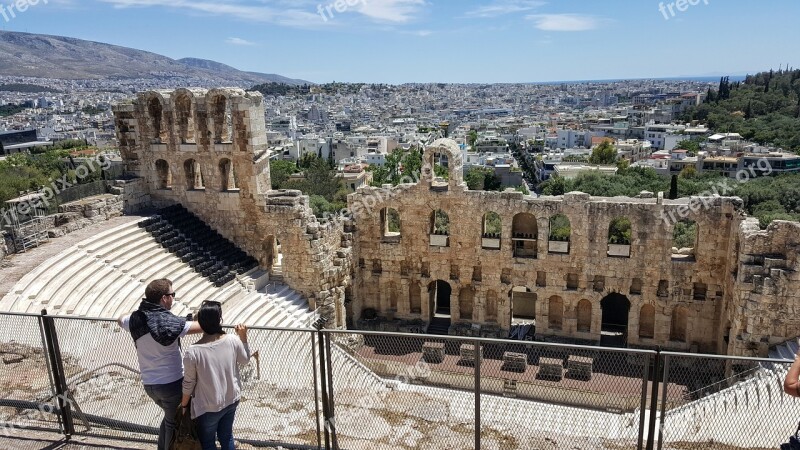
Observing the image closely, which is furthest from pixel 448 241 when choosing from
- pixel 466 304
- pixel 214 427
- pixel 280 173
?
pixel 280 173

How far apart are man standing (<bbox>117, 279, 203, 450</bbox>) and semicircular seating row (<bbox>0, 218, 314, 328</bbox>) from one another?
10.2 metres

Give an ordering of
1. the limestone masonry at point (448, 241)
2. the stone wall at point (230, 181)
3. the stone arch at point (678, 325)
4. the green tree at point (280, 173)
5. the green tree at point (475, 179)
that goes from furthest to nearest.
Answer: the green tree at point (475, 179), the green tree at point (280, 173), the stone arch at point (678, 325), the stone wall at point (230, 181), the limestone masonry at point (448, 241)

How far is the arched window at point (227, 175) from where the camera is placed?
81.3ft

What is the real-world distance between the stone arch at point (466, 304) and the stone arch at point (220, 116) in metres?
12.5

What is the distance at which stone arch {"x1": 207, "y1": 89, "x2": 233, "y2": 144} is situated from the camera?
2383 centimetres

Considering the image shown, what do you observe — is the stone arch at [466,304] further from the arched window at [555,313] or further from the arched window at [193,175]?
the arched window at [193,175]

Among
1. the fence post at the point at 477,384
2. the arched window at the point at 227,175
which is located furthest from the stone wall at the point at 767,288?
the arched window at the point at 227,175

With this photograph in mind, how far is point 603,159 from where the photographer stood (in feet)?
340

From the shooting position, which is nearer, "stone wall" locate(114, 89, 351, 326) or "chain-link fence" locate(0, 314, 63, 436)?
"chain-link fence" locate(0, 314, 63, 436)

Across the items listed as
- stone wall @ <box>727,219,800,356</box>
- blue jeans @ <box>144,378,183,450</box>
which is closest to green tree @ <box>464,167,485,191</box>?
stone wall @ <box>727,219,800,356</box>

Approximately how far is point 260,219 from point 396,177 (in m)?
51.7

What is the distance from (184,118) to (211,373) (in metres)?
20.3

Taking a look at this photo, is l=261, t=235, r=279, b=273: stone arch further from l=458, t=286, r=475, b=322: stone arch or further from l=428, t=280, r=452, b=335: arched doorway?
l=458, t=286, r=475, b=322: stone arch

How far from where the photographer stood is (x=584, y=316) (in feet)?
83.5
